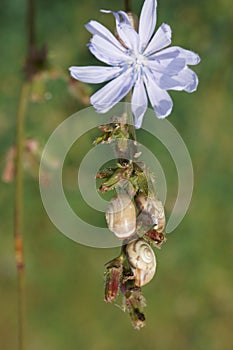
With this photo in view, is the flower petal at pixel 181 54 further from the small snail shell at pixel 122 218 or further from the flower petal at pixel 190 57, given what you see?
the small snail shell at pixel 122 218

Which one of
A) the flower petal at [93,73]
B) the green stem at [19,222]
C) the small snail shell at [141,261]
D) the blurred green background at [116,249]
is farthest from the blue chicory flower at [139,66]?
the blurred green background at [116,249]

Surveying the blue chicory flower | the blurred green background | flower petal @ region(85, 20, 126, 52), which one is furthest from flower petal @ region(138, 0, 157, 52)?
the blurred green background

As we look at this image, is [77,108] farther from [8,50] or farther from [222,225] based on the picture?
[222,225]

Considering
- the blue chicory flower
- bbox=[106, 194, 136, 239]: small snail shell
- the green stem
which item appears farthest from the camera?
the green stem

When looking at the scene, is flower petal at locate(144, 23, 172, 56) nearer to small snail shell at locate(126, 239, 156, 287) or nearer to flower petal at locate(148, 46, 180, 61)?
flower petal at locate(148, 46, 180, 61)

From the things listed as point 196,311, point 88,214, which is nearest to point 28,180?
point 88,214
